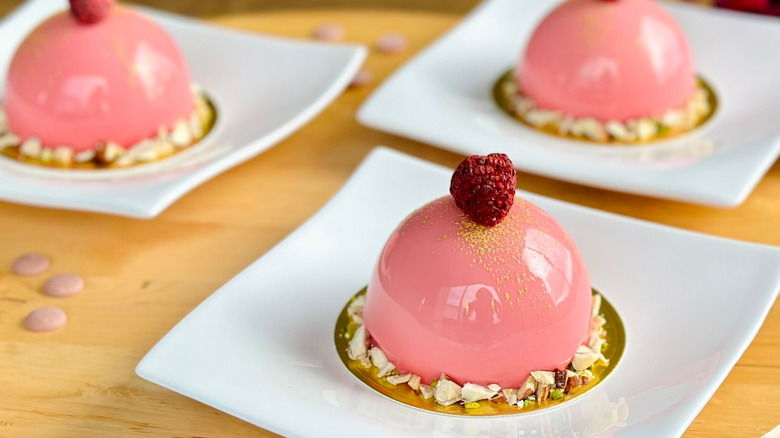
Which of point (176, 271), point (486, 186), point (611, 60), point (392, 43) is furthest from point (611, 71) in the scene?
point (176, 271)

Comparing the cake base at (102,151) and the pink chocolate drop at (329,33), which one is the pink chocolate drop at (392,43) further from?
the cake base at (102,151)

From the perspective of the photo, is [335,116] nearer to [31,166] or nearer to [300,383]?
[31,166]

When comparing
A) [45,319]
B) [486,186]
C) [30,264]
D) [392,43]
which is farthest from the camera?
[392,43]

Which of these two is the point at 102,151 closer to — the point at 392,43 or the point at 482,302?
the point at 392,43

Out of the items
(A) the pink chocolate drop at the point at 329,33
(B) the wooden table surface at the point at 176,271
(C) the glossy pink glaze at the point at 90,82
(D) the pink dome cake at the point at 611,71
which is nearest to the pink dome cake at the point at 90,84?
(C) the glossy pink glaze at the point at 90,82

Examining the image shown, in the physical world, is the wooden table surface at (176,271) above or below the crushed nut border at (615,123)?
below

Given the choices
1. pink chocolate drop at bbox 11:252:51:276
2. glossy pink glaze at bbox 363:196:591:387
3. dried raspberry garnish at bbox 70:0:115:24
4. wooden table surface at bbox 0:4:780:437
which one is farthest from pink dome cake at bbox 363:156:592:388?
dried raspberry garnish at bbox 70:0:115:24
